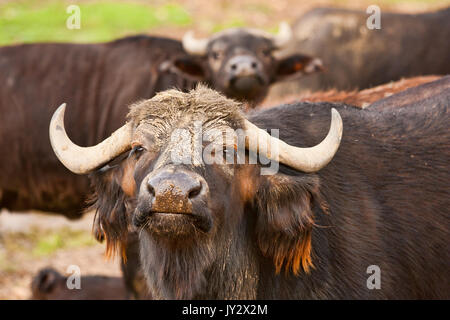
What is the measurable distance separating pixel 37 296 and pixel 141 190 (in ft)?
13.1

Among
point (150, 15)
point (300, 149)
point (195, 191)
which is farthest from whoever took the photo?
point (150, 15)

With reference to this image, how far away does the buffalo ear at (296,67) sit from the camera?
9664mm

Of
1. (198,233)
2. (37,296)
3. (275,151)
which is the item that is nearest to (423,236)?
(275,151)

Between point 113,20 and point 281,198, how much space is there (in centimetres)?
1872

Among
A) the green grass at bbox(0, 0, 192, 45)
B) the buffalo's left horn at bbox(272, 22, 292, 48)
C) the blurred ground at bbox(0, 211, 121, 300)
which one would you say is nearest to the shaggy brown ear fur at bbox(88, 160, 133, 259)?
the blurred ground at bbox(0, 211, 121, 300)

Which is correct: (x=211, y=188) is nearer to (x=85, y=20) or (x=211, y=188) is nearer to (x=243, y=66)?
(x=243, y=66)

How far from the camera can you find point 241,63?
8883 millimetres

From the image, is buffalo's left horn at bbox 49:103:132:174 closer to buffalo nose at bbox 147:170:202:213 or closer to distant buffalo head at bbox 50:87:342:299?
distant buffalo head at bbox 50:87:342:299

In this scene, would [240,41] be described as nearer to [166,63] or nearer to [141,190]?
[166,63]

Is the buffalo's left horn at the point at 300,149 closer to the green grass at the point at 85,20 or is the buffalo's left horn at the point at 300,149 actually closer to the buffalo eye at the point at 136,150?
the buffalo eye at the point at 136,150

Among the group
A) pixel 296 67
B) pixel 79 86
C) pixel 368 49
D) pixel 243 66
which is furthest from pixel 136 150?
pixel 368 49

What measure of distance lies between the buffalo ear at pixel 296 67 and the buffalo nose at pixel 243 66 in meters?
0.74

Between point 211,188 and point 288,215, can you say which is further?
point 288,215
